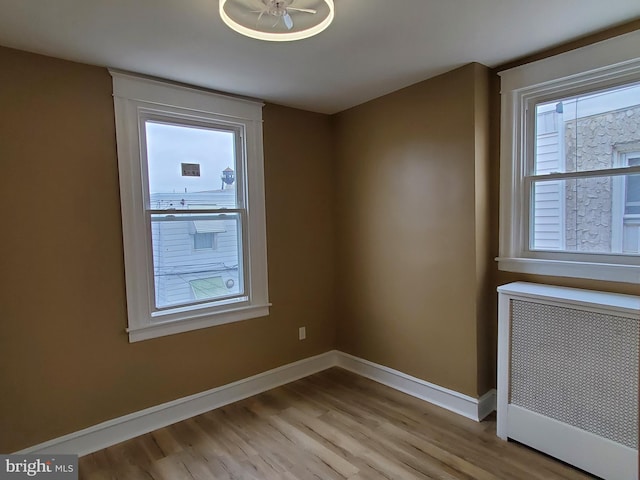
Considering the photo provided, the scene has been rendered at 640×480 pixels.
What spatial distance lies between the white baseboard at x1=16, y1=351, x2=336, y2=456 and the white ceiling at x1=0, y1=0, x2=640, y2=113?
2292mm

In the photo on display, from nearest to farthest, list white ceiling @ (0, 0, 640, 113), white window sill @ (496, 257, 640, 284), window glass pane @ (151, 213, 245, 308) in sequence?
white ceiling @ (0, 0, 640, 113) → white window sill @ (496, 257, 640, 284) → window glass pane @ (151, 213, 245, 308)

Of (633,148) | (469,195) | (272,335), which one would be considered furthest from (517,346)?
(272,335)

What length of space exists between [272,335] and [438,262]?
1.53 metres

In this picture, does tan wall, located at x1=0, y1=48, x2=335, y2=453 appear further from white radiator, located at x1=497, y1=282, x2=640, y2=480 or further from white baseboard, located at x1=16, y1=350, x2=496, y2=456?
white radiator, located at x1=497, y1=282, x2=640, y2=480

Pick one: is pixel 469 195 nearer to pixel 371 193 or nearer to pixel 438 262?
pixel 438 262

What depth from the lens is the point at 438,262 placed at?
273 cm

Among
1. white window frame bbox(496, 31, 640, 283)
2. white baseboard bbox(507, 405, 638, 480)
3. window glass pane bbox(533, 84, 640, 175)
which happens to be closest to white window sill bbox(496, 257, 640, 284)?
white window frame bbox(496, 31, 640, 283)

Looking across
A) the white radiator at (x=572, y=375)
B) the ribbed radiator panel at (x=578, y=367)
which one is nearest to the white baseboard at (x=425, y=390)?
the white radiator at (x=572, y=375)

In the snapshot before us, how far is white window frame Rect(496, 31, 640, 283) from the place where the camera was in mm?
2049

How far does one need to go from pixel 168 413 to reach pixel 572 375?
8.49 feet

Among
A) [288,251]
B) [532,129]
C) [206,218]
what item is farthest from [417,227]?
[206,218]

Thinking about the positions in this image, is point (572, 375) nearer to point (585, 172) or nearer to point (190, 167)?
point (585, 172)

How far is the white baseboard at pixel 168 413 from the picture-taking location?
89.5 inches

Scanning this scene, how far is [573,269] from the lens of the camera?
7.36ft
